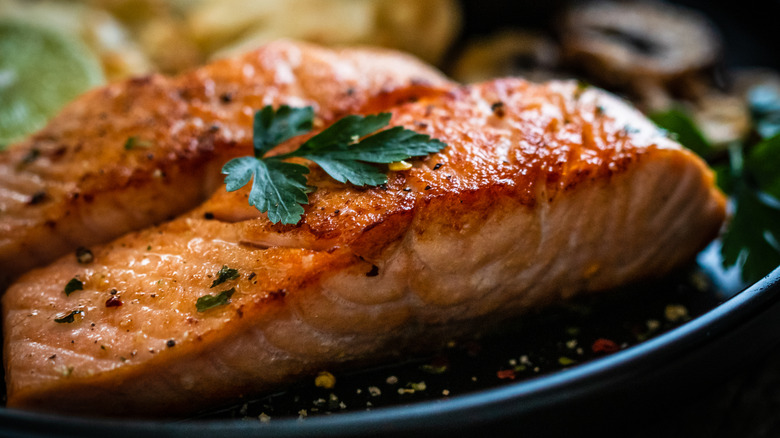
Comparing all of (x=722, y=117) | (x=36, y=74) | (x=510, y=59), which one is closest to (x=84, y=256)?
(x=36, y=74)

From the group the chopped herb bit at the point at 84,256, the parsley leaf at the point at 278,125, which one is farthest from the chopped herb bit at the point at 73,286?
the parsley leaf at the point at 278,125

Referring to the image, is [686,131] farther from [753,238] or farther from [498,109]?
[498,109]

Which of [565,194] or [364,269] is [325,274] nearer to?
[364,269]

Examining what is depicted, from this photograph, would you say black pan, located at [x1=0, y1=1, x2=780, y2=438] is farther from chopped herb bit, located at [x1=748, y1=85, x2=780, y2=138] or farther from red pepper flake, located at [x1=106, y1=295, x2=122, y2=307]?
chopped herb bit, located at [x1=748, y1=85, x2=780, y2=138]

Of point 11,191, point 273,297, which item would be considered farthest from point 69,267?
point 273,297

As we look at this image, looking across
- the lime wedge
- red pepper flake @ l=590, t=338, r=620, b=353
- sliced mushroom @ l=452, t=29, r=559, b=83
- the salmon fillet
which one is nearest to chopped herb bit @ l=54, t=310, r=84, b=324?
the salmon fillet

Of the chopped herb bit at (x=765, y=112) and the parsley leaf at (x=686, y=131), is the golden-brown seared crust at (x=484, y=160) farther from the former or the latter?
the chopped herb bit at (x=765, y=112)
